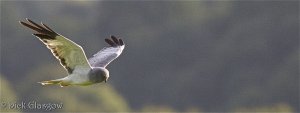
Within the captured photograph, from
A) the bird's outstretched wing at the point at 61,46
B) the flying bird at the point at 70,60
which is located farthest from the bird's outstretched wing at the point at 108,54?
the bird's outstretched wing at the point at 61,46

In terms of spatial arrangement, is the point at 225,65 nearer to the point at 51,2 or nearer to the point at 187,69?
the point at 187,69

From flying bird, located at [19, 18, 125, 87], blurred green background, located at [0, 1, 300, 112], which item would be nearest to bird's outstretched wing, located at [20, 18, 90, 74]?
flying bird, located at [19, 18, 125, 87]

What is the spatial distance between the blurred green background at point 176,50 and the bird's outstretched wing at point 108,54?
13.4 metres

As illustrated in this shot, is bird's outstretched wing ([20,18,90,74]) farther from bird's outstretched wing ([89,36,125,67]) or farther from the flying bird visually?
bird's outstretched wing ([89,36,125,67])

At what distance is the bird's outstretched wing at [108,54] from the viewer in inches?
517

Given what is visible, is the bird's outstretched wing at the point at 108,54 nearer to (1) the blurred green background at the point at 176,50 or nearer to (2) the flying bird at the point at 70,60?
(2) the flying bird at the point at 70,60

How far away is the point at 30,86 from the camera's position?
30562mm

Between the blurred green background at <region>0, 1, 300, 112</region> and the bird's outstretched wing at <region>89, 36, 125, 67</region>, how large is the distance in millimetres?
13409

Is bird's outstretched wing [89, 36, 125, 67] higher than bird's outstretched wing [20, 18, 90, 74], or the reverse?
bird's outstretched wing [89, 36, 125, 67]

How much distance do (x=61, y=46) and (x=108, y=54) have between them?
145 cm

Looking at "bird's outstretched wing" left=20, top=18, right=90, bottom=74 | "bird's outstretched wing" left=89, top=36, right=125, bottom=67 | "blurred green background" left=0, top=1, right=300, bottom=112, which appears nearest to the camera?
"bird's outstretched wing" left=20, top=18, right=90, bottom=74

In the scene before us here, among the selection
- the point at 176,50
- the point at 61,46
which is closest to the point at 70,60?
the point at 61,46

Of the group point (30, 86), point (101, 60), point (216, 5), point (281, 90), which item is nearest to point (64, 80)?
point (101, 60)

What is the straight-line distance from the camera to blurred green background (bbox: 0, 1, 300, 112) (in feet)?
108
